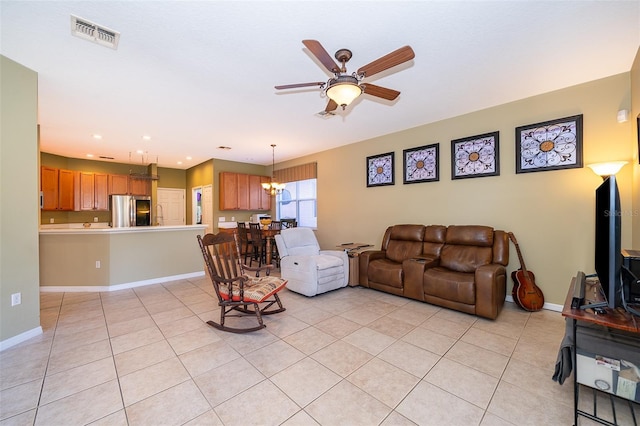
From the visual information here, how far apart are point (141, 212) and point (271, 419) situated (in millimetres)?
6809

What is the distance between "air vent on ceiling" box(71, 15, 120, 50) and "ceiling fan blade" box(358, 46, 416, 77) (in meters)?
2.04

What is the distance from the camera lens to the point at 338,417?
5.18 feet

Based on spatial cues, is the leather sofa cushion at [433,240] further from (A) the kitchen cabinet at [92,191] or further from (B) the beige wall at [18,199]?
(A) the kitchen cabinet at [92,191]

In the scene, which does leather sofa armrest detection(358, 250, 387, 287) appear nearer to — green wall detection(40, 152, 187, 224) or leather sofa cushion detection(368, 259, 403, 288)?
leather sofa cushion detection(368, 259, 403, 288)

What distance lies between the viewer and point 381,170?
16.1 ft

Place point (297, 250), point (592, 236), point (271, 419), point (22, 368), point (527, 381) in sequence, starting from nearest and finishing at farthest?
point (271, 419)
point (527, 381)
point (22, 368)
point (592, 236)
point (297, 250)

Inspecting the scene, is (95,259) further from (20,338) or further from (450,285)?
(450,285)

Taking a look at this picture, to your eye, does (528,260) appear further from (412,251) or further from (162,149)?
(162,149)

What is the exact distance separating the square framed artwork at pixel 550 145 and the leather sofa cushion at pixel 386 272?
6.83ft

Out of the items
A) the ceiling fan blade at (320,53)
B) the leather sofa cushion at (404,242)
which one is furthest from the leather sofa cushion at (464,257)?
the ceiling fan blade at (320,53)

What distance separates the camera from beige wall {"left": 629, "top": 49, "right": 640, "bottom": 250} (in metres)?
A: 2.44

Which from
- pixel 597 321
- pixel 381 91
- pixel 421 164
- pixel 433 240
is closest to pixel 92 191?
pixel 381 91

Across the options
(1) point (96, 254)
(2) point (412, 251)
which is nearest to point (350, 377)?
(2) point (412, 251)

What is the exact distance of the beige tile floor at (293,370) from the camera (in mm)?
1611
